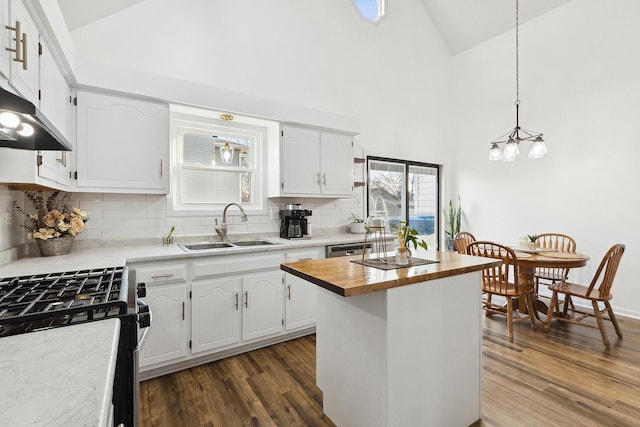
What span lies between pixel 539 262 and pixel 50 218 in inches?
163

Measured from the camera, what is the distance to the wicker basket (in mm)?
2172

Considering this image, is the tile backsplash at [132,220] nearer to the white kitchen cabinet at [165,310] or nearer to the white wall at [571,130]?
the white kitchen cabinet at [165,310]

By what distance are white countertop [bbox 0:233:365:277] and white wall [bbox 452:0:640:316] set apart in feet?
11.1

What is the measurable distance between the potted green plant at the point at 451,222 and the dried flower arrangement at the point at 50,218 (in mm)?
4935

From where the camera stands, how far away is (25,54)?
1.37 metres

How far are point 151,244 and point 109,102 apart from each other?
1.24 meters

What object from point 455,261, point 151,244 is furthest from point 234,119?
point 455,261

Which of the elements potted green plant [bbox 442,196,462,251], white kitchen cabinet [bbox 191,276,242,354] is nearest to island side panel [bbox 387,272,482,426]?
white kitchen cabinet [bbox 191,276,242,354]

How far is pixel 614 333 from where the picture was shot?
3.06 m

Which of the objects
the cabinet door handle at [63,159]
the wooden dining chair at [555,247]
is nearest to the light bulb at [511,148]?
the wooden dining chair at [555,247]

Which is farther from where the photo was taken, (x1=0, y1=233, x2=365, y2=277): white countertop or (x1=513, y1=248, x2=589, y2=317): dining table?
(x1=513, y1=248, x2=589, y2=317): dining table

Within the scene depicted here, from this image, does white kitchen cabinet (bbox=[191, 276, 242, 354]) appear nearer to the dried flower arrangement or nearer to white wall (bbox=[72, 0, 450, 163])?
the dried flower arrangement

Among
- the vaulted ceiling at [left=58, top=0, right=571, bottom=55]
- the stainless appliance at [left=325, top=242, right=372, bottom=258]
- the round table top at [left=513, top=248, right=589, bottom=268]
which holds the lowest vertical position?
the round table top at [left=513, top=248, right=589, bottom=268]

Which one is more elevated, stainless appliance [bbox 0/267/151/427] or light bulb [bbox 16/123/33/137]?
light bulb [bbox 16/123/33/137]
